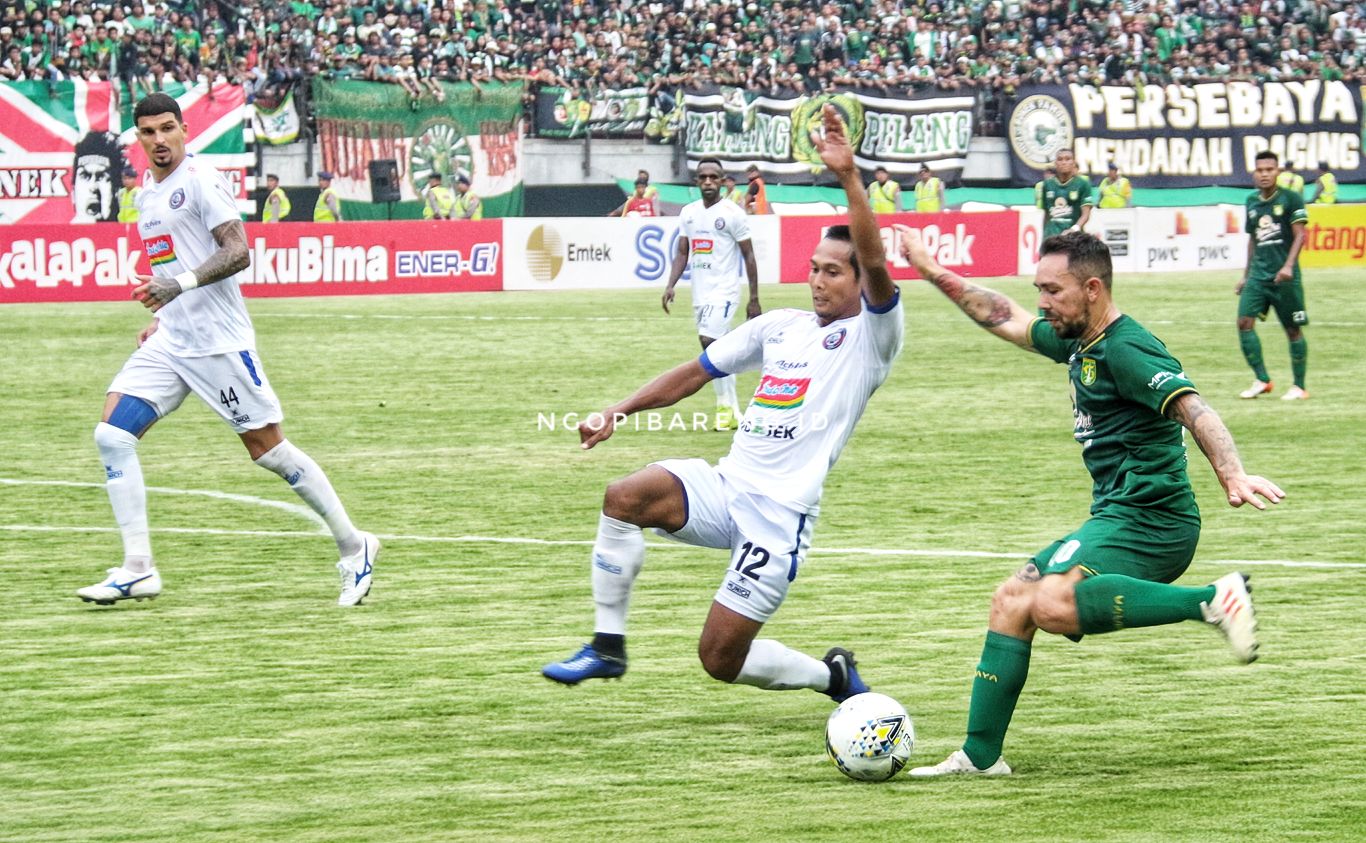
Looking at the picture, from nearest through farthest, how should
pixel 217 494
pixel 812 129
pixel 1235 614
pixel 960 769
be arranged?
pixel 1235 614 → pixel 960 769 → pixel 217 494 → pixel 812 129

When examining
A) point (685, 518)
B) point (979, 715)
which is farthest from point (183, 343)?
point (979, 715)

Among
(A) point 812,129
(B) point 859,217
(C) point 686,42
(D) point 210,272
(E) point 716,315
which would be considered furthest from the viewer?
(C) point 686,42

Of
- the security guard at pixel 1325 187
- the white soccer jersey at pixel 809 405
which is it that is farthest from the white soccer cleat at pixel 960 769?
→ the security guard at pixel 1325 187

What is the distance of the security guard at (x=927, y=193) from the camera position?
136ft

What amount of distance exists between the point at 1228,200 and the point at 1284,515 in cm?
3675

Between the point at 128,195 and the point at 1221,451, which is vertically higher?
the point at 1221,451

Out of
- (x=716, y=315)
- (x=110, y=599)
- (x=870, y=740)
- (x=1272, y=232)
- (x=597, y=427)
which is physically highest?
(x=597, y=427)

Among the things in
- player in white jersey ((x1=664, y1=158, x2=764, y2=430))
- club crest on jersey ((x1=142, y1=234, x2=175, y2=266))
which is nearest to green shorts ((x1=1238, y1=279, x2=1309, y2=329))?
player in white jersey ((x1=664, y1=158, x2=764, y2=430))

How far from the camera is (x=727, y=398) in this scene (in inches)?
680

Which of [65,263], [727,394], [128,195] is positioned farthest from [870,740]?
[128,195]

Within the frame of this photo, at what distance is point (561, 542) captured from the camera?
448 inches

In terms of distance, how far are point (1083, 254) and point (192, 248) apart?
4.82 metres

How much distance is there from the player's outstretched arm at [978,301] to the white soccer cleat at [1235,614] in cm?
128

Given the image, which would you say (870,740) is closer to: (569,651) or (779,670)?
(779,670)
